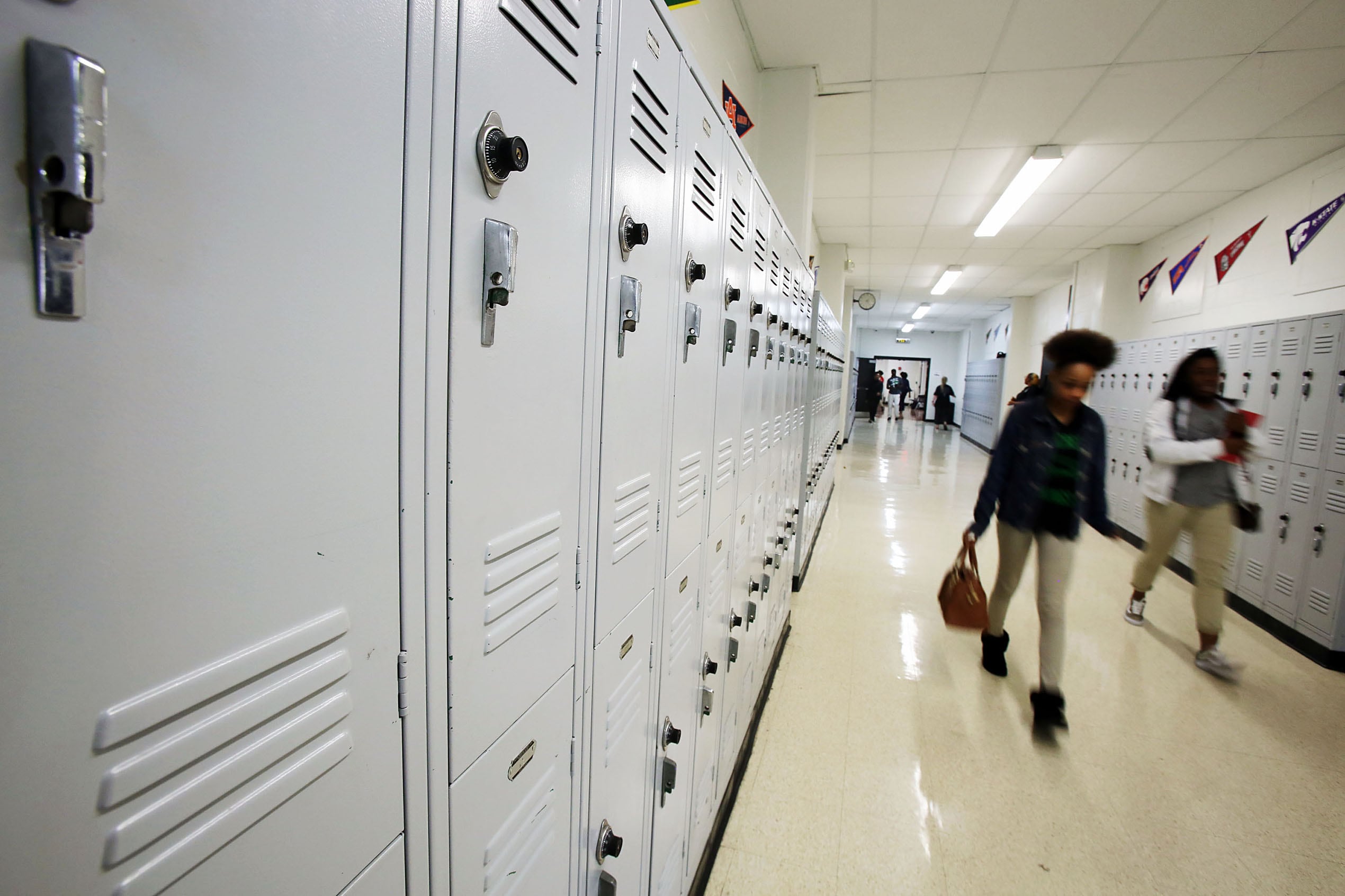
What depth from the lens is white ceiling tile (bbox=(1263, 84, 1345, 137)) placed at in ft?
11.0

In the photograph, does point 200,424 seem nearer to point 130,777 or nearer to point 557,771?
point 130,777

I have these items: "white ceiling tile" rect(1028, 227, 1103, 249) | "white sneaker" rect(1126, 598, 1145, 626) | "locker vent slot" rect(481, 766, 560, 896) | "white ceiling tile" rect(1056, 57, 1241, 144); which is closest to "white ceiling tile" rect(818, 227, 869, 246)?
"white ceiling tile" rect(1028, 227, 1103, 249)

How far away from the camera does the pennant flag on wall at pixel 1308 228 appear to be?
3873mm

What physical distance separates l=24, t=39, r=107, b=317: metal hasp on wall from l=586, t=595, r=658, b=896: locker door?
75cm

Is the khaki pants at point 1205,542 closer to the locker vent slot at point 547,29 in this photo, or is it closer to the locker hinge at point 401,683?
the locker vent slot at point 547,29

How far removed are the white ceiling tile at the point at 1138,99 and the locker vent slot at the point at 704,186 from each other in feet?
11.4

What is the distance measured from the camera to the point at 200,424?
0.35 meters

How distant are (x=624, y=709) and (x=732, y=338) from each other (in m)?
0.92

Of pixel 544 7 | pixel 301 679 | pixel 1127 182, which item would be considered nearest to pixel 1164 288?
pixel 1127 182

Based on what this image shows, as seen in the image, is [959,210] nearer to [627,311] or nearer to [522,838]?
[627,311]

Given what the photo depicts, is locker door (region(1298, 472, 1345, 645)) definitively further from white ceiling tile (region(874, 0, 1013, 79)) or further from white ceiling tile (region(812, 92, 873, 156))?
white ceiling tile (region(812, 92, 873, 156))

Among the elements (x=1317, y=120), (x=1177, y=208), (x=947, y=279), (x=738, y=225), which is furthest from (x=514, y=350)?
(x=947, y=279)

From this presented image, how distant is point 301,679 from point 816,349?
357cm

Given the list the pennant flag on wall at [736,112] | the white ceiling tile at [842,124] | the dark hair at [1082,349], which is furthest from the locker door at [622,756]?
the white ceiling tile at [842,124]
